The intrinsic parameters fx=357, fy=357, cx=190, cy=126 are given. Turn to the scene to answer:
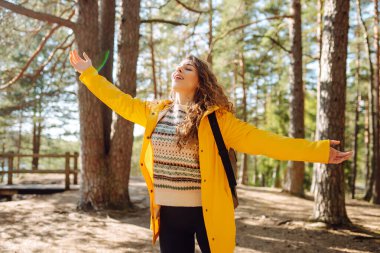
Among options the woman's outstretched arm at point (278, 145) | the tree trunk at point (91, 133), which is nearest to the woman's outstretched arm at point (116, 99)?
the woman's outstretched arm at point (278, 145)

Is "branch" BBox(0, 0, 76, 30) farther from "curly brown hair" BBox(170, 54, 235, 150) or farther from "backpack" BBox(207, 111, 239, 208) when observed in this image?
"backpack" BBox(207, 111, 239, 208)

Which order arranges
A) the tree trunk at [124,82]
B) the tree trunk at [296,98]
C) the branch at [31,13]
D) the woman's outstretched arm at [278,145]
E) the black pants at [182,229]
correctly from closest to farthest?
the woman's outstretched arm at [278,145]
the black pants at [182,229]
the branch at [31,13]
the tree trunk at [124,82]
the tree trunk at [296,98]

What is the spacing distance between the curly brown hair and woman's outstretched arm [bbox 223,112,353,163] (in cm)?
20

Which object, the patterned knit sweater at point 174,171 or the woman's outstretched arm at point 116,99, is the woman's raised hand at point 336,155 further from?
the woman's outstretched arm at point 116,99

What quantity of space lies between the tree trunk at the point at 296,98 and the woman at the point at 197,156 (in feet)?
30.4

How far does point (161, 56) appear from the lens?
23.6 metres

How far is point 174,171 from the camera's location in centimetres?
264

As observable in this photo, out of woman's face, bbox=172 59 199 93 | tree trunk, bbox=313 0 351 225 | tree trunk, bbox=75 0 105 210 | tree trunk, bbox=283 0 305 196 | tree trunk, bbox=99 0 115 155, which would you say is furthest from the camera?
tree trunk, bbox=283 0 305 196

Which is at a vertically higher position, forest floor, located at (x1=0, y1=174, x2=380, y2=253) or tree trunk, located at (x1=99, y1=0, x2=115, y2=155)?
tree trunk, located at (x1=99, y1=0, x2=115, y2=155)

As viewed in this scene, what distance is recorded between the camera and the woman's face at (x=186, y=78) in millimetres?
2811

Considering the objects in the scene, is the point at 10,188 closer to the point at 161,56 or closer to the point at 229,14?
the point at 229,14

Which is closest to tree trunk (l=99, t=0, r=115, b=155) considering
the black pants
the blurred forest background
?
the blurred forest background

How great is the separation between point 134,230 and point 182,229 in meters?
4.16

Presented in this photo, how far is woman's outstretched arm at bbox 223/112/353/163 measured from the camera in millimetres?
2416
